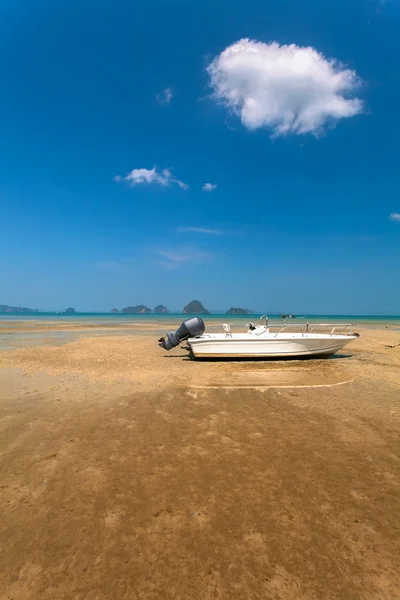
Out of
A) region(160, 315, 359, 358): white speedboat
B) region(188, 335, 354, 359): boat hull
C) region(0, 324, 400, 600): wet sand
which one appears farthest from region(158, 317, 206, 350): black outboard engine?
region(0, 324, 400, 600): wet sand

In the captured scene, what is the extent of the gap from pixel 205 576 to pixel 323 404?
6991 millimetres

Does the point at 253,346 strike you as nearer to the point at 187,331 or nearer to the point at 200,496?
the point at 187,331

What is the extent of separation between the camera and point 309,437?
6.86 metres

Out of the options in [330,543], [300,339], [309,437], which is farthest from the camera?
[300,339]

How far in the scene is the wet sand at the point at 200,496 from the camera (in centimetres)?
328

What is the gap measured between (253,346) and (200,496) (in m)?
11.2

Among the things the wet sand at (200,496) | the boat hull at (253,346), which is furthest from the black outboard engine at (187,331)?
the wet sand at (200,496)

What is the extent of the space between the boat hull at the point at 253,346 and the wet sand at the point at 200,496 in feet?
18.1

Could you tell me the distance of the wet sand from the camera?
129 inches

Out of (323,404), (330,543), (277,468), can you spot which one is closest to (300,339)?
(323,404)

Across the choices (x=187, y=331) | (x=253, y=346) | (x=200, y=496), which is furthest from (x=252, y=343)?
(x=200, y=496)

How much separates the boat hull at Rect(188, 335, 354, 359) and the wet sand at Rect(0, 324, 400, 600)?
218 inches

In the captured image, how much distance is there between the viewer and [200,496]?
470 cm

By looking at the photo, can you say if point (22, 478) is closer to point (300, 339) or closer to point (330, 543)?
point (330, 543)
